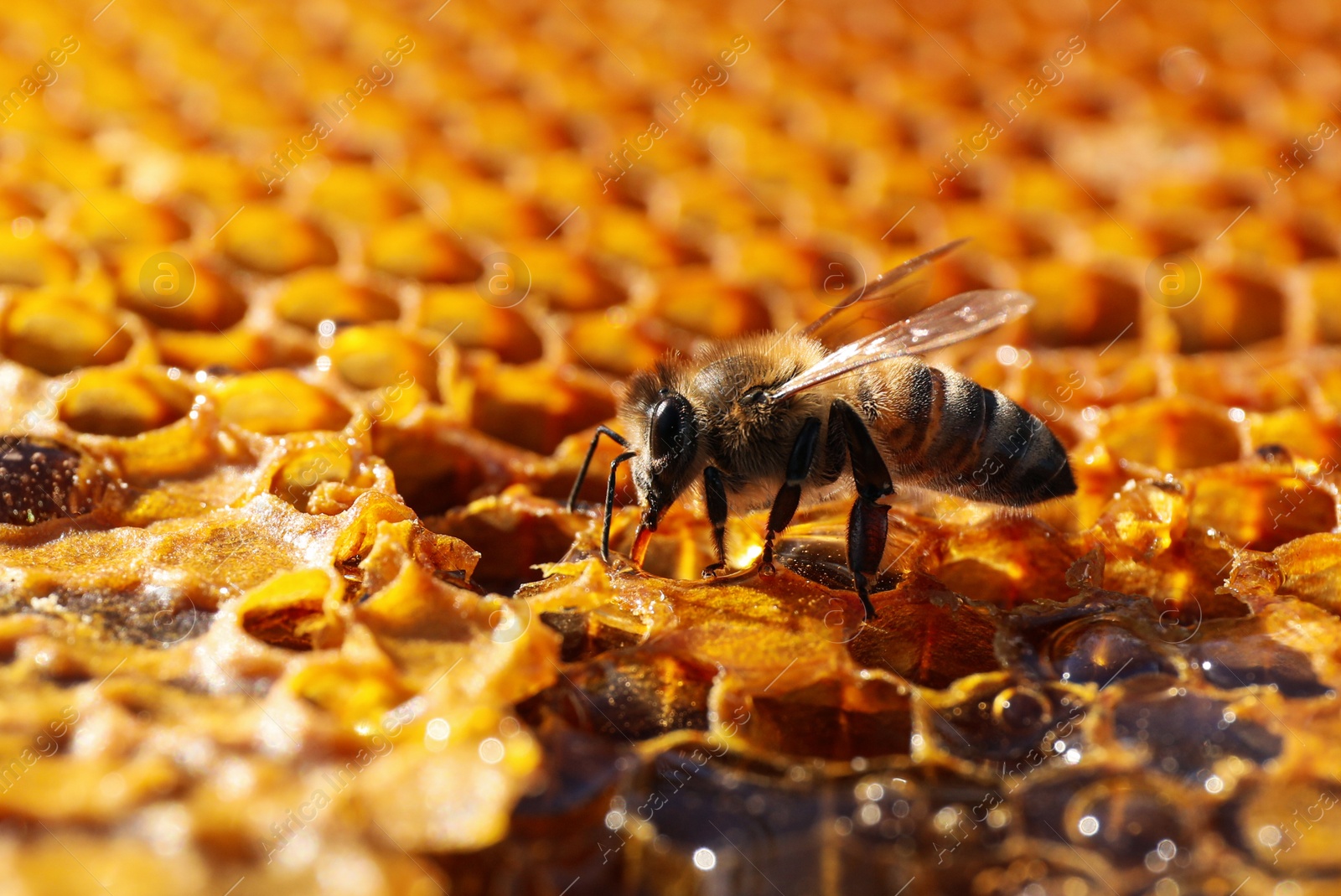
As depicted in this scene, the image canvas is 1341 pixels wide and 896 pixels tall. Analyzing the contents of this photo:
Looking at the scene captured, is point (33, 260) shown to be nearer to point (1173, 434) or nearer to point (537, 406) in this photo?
point (537, 406)

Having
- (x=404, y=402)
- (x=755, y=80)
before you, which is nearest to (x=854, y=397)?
(x=404, y=402)

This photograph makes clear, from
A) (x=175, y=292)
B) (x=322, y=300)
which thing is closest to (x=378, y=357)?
(x=322, y=300)

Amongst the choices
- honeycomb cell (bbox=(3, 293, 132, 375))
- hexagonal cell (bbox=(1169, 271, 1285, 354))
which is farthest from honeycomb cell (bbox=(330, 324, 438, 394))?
hexagonal cell (bbox=(1169, 271, 1285, 354))

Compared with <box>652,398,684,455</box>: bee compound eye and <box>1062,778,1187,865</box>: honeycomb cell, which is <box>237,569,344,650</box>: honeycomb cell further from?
<box>1062,778,1187,865</box>: honeycomb cell

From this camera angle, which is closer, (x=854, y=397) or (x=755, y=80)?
(x=854, y=397)

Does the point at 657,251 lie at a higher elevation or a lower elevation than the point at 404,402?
lower

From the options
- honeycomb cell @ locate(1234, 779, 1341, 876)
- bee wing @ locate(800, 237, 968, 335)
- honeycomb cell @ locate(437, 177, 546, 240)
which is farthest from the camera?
honeycomb cell @ locate(437, 177, 546, 240)

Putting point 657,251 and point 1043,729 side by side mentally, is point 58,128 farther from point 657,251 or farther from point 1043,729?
point 1043,729
